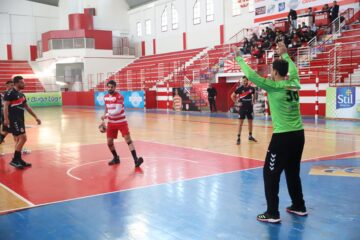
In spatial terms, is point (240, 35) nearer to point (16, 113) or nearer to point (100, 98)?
point (100, 98)

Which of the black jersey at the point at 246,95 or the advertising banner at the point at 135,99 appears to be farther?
the advertising banner at the point at 135,99

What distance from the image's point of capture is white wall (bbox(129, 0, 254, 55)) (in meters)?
33.7

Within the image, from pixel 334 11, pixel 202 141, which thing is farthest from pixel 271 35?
pixel 202 141

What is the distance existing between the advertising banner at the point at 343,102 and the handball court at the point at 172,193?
621 cm

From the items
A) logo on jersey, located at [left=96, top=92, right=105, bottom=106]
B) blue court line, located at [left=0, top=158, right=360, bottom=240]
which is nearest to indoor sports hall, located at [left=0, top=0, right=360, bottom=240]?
blue court line, located at [left=0, top=158, right=360, bottom=240]

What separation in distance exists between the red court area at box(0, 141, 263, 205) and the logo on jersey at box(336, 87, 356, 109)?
32.5 ft

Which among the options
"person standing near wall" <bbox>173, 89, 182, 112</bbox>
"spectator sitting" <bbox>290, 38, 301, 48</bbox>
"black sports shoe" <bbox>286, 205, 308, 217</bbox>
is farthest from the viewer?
"person standing near wall" <bbox>173, 89, 182, 112</bbox>

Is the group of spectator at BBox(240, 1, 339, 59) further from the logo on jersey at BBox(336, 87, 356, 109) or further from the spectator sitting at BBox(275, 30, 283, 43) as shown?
the logo on jersey at BBox(336, 87, 356, 109)

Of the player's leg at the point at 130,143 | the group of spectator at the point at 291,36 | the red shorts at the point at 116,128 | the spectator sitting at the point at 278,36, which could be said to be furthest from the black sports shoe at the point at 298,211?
the group of spectator at the point at 291,36

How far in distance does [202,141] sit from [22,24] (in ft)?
129

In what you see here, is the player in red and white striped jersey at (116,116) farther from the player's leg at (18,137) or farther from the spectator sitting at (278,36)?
the spectator sitting at (278,36)

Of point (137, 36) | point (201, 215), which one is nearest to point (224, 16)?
point (137, 36)

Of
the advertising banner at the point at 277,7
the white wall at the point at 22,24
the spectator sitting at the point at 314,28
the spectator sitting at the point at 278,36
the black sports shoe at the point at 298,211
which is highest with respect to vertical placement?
the white wall at the point at 22,24

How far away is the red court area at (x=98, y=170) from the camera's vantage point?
7.24 meters
